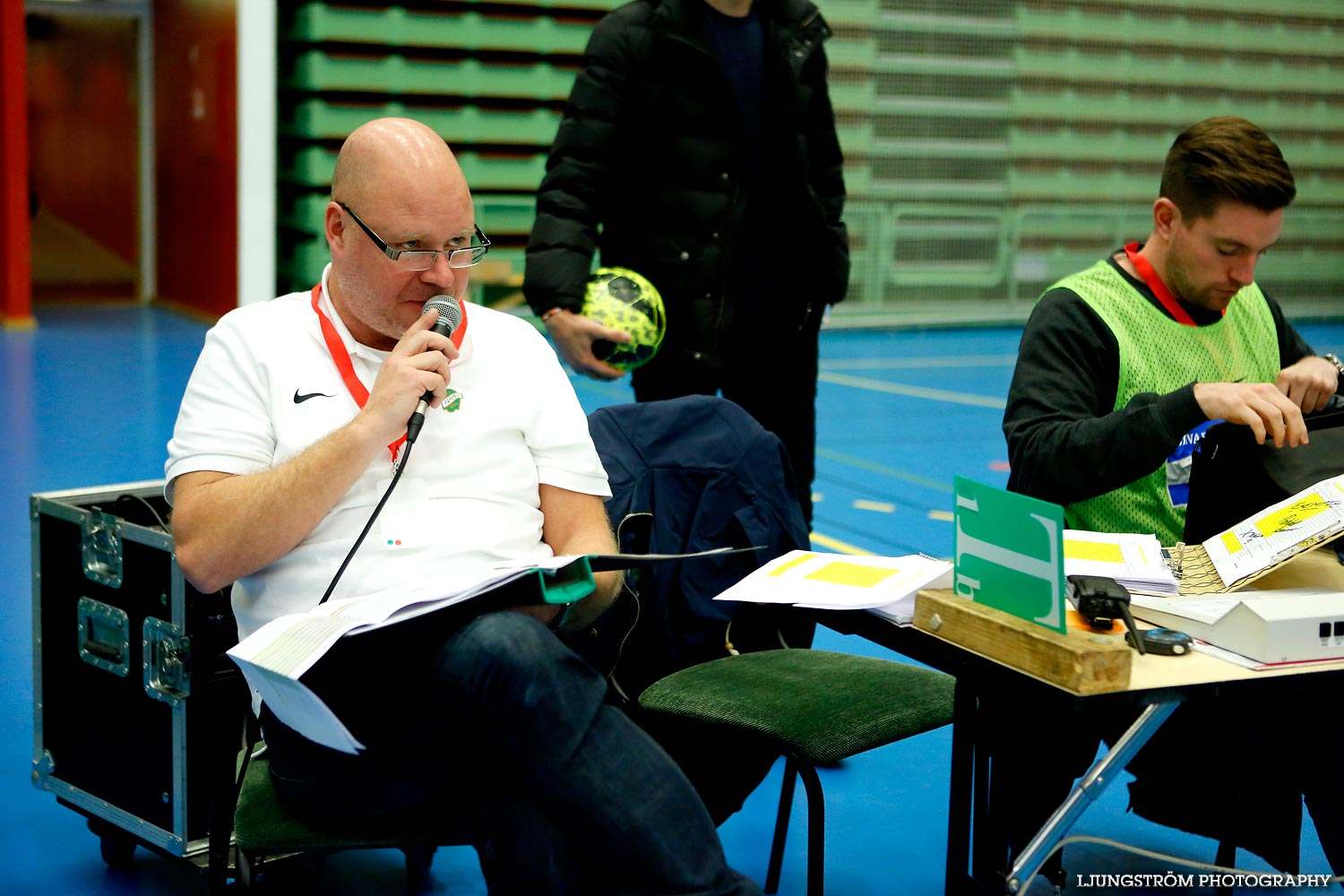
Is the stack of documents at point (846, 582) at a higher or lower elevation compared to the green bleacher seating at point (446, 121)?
lower

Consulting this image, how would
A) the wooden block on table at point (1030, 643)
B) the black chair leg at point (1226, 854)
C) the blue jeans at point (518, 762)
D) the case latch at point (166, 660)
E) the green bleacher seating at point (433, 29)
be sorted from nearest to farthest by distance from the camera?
the wooden block on table at point (1030, 643) → the blue jeans at point (518, 762) → the case latch at point (166, 660) → the black chair leg at point (1226, 854) → the green bleacher seating at point (433, 29)

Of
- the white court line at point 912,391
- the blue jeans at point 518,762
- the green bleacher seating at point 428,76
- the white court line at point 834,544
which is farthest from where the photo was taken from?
the green bleacher seating at point 428,76

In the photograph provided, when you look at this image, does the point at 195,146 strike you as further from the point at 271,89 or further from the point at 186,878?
the point at 186,878

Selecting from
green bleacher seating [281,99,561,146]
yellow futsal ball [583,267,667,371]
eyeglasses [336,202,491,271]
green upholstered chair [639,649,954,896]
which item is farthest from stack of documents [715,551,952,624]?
green bleacher seating [281,99,561,146]

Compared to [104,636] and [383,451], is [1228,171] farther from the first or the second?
[104,636]

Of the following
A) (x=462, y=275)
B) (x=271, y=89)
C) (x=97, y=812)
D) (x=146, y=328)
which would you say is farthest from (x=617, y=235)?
(x=146, y=328)

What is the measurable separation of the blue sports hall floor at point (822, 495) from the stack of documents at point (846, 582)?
441 mm

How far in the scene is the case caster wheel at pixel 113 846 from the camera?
245 cm

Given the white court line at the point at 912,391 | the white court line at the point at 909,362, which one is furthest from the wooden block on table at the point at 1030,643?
the white court line at the point at 909,362

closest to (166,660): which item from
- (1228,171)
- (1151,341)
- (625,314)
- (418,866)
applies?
(418,866)

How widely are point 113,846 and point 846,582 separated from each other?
1411 millimetres

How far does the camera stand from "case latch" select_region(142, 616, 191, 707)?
2.21 metres

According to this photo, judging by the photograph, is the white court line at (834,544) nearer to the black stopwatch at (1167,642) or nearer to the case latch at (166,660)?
the case latch at (166,660)

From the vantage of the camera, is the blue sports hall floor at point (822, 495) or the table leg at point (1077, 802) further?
the blue sports hall floor at point (822, 495)
